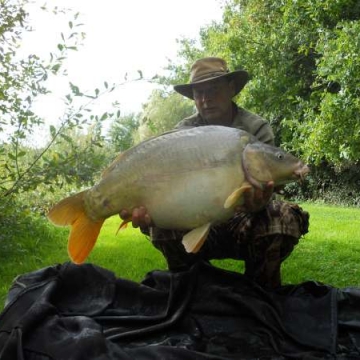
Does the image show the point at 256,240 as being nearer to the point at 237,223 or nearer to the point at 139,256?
the point at 237,223

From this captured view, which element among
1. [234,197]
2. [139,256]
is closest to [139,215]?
[234,197]

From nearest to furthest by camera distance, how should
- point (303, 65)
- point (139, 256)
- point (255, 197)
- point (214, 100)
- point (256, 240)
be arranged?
point (255, 197), point (256, 240), point (214, 100), point (139, 256), point (303, 65)

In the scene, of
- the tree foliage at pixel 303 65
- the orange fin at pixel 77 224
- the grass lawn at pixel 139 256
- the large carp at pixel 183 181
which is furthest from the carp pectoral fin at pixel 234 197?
the tree foliage at pixel 303 65

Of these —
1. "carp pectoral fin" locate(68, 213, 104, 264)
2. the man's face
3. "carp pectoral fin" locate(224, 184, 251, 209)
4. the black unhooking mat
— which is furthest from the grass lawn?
"carp pectoral fin" locate(224, 184, 251, 209)

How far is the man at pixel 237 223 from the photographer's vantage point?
160cm

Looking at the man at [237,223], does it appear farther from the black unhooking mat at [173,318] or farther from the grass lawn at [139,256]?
the grass lawn at [139,256]

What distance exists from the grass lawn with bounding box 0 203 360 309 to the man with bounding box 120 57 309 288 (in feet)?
2.55

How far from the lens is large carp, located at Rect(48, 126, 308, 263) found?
4.30ft

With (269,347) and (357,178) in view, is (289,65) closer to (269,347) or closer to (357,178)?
(357,178)

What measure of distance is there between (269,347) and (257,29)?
7.11m

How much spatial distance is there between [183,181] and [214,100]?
0.60 meters

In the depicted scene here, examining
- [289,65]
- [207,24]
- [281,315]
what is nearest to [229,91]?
[281,315]

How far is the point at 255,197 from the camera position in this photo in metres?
1.37

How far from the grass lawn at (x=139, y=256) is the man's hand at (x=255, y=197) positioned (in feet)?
3.61
